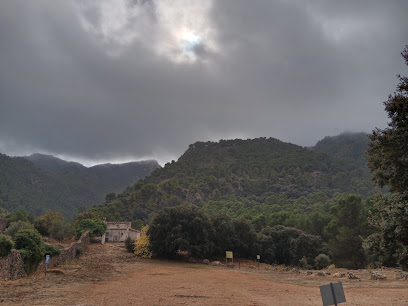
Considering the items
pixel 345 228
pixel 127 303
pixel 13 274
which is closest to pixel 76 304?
pixel 127 303

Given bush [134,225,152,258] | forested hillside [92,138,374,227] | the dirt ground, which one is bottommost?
the dirt ground

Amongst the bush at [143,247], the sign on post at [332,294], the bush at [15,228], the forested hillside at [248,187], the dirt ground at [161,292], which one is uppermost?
the forested hillside at [248,187]

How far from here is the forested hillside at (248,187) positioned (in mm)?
108625

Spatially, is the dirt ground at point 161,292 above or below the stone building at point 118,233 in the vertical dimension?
below

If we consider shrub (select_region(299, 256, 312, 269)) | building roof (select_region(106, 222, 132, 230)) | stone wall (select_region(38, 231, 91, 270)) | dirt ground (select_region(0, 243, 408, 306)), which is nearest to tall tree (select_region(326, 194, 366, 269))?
shrub (select_region(299, 256, 312, 269))

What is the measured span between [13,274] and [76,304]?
863 centimetres

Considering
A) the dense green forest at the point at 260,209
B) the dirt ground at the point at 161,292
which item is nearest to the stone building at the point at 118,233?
the dense green forest at the point at 260,209

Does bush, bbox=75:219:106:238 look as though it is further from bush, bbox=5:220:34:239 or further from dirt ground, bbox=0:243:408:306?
dirt ground, bbox=0:243:408:306

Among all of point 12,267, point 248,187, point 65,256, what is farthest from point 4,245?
point 248,187

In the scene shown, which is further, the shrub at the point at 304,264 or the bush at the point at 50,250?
the shrub at the point at 304,264

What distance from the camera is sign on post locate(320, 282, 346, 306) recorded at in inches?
286

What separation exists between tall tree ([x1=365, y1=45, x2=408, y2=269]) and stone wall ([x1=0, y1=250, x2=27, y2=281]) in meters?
20.3

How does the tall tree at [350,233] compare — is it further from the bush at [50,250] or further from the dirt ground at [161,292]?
the bush at [50,250]

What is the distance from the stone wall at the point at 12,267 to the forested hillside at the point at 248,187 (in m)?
75.5
